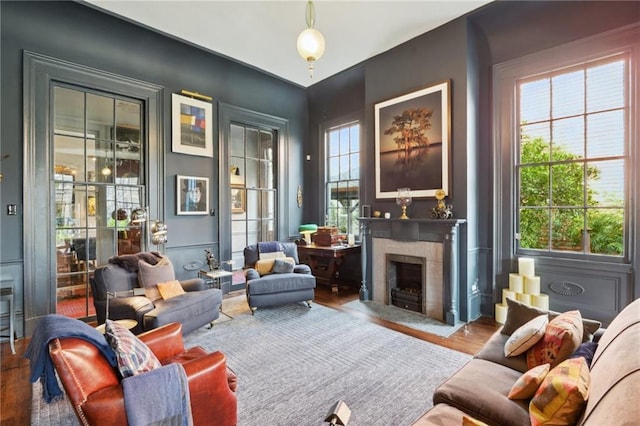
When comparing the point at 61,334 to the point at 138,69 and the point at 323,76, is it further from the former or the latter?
the point at 323,76

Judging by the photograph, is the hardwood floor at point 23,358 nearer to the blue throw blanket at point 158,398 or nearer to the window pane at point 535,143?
the blue throw blanket at point 158,398

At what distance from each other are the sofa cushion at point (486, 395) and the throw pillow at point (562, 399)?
199 millimetres

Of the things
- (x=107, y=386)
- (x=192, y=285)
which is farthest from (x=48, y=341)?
(x=192, y=285)

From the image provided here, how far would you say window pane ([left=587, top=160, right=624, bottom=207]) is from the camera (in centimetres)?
324

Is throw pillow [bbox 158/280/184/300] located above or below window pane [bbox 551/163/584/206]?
below

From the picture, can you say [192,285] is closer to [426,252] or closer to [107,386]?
[107,386]

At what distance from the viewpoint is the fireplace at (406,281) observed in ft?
13.8

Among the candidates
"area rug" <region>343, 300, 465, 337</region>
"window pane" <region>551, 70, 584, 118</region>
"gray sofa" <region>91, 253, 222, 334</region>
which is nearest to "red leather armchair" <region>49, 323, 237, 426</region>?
"gray sofa" <region>91, 253, 222, 334</region>

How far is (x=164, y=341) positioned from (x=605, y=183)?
457 centimetres

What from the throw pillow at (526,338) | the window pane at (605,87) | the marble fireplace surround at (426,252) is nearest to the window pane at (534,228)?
the marble fireplace surround at (426,252)

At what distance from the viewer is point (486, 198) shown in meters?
4.06

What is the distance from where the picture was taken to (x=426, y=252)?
161 inches

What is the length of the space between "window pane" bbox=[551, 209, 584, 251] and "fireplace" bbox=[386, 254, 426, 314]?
1553mm

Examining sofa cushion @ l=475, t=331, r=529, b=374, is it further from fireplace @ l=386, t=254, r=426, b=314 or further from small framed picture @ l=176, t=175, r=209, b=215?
small framed picture @ l=176, t=175, r=209, b=215
